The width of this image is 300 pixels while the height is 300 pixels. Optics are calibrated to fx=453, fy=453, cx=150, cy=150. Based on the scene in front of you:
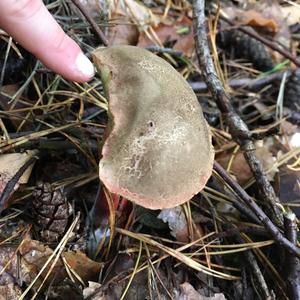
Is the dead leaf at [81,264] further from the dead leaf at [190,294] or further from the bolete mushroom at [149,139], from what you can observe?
the bolete mushroom at [149,139]

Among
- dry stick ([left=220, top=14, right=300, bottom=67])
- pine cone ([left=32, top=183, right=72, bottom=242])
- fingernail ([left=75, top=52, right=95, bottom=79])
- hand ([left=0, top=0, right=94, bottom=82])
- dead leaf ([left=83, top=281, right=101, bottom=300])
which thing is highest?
hand ([left=0, top=0, right=94, bottom=82])

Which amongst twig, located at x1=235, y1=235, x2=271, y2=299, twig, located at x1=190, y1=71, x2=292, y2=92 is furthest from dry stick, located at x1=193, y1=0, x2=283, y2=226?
twig, located at x1=190, y1=71, x2=292, y2=92

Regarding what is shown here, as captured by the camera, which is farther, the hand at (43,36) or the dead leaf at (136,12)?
the dead leaf at (136,12)

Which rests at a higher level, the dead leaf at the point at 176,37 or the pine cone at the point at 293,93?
the dead leaf at the point at 176,37

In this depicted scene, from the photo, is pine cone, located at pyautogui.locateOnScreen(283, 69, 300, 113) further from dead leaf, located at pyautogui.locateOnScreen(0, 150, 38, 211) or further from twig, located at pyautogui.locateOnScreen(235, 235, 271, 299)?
dead leaf, located at pyautogui.locateOnScreen(0, 150, 38, 211)

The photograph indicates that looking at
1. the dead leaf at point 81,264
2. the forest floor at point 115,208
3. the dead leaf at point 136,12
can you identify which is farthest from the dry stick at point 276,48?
the dead leaf at point 81,264

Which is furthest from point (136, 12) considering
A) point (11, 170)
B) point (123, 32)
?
point (11, 170)
